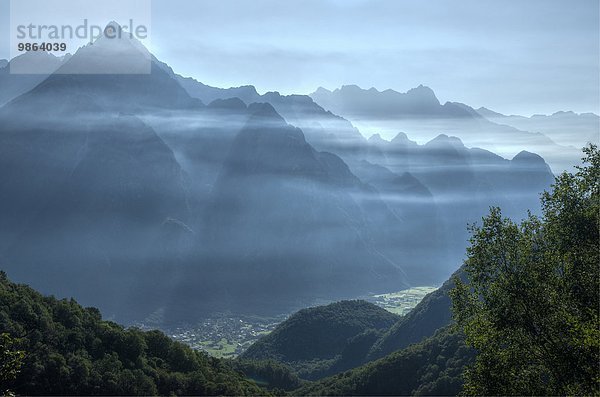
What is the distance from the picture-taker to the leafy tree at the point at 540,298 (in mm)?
22812

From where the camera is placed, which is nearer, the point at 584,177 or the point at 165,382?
the point at 584,177

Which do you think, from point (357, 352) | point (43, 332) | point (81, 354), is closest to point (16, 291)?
point (43, 332)

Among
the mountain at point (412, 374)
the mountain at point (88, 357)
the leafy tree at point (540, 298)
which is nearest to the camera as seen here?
the leafy tree at point (540, 298)

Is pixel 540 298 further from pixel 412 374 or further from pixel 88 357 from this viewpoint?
pixel 412 374

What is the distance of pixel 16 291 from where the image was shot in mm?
88062

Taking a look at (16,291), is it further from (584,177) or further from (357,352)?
(357,352)

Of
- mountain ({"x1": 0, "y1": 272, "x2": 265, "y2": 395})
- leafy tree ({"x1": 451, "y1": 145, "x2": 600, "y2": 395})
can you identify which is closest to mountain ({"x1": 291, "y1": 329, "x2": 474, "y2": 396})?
mountain ({"x1": 0, "y1": 272, "x2": 265, "y2": 395})

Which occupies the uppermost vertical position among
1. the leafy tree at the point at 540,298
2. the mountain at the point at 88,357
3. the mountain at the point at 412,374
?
the leafy tree at the point at 540,298

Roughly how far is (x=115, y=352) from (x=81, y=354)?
20.1 feet

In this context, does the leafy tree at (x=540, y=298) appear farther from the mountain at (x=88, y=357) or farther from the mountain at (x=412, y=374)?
the mountain at (x=412, y=374)

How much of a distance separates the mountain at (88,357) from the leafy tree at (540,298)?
192 ft

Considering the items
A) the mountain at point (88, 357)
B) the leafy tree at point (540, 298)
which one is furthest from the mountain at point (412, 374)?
the leafy tree at point (540, 298)

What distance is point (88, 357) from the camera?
78.1 m

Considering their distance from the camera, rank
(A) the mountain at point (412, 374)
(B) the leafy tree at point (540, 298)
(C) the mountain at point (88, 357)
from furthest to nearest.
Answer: (A) the mountain at point (412, 374)
(C) the mountain at point (88, 357)
(B) the leafy tree at point (540, 298)
